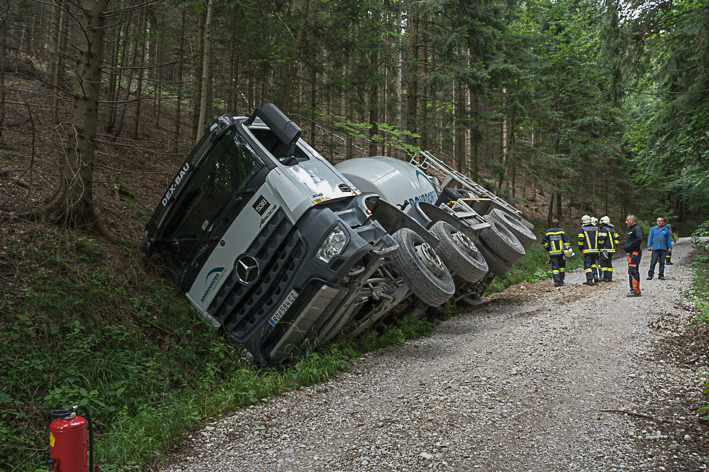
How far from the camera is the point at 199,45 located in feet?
34.5

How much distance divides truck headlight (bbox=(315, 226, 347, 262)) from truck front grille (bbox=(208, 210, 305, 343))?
0.71ft

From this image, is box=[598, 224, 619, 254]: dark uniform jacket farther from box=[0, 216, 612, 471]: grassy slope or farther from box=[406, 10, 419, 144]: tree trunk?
box=[0, 216, 612, 471]: grassy slope

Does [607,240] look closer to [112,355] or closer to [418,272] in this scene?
[418,272]

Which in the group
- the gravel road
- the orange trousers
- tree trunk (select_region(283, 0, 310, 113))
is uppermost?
tree trunk (select_region(283, 0, 310, 113))

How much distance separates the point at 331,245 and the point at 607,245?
29.9 ft

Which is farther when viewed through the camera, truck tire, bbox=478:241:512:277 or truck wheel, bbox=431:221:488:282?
truck tire, bbox=478:241:512:277

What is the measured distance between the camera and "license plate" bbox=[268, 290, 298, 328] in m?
4.75

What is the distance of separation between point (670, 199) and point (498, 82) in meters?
29.0

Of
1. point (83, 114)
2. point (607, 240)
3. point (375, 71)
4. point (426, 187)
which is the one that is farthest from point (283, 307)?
point (375, 71)

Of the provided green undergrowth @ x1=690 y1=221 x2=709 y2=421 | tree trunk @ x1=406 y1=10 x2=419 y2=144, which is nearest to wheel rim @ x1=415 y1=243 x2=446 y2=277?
green undergrowth @ x1=690 y1=221 x2=709 y2=421

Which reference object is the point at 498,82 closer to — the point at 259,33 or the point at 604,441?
the point at 259,33

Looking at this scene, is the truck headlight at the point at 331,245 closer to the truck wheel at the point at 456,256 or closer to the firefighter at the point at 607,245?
the truck wheel at the point at 456,256

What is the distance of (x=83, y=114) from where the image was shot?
608cm

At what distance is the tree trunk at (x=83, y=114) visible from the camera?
5.93 m
